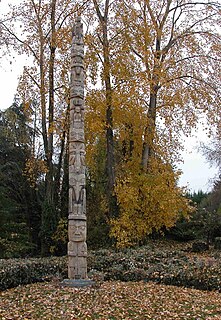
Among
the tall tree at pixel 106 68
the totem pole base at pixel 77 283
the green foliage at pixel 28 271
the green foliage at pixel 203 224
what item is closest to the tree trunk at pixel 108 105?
the tall tree at pixel 106 68

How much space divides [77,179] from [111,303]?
317 centimetres

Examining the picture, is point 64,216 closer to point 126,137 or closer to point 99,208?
Answer: point 99,208

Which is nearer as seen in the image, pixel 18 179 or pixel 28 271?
pixel 28 271

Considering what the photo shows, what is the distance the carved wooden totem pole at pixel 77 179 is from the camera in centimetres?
970

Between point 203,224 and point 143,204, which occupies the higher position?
point 143,204

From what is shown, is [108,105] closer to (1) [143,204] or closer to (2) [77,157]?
(1) [143,204]

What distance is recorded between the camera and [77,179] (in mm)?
10016

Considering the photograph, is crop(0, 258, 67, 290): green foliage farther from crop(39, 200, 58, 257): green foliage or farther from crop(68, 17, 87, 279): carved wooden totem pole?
crop(39, 200, 58, 257): green foliage

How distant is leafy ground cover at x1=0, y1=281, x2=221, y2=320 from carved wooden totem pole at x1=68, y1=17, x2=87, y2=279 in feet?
2.23

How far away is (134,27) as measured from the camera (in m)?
15.9

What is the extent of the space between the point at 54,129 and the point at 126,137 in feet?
11.0

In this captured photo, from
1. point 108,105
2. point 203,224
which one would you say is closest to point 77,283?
point 108,105

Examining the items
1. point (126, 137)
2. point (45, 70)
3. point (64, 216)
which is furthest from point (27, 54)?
point (64, 216)

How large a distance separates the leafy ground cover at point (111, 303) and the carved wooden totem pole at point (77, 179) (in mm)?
680
